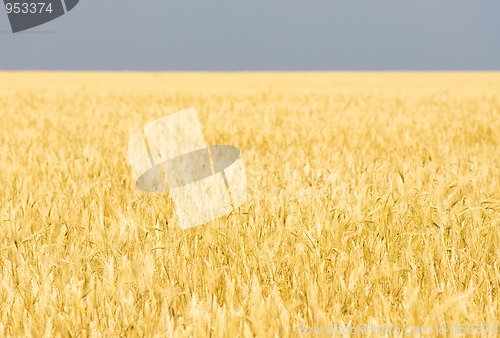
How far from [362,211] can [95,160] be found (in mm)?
2570

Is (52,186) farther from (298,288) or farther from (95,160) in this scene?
(298,288)

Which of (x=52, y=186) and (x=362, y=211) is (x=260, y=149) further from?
(x=362, y=211)

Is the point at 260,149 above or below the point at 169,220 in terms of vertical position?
below

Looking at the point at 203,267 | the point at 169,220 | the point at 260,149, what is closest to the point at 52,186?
the point at 169,220

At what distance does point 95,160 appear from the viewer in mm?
4715

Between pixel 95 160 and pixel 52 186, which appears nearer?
pixel 52 186

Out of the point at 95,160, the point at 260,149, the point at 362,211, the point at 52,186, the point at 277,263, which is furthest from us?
the point at 260,149

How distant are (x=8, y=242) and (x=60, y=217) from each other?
29 cm

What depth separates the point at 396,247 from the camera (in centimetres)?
247

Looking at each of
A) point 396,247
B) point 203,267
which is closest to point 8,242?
point 203,267

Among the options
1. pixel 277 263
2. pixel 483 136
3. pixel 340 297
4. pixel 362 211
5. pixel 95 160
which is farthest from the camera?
pixel 483 136

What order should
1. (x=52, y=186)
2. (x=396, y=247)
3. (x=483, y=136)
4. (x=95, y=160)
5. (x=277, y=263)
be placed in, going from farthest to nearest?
(x=483, y=136), (x=95, y=160), (x=52, y=186), (x=396, y=247), (x=277, y=263)

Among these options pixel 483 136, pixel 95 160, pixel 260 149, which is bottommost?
pixel 483 136

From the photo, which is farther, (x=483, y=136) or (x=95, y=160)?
(x=483, y=136)
